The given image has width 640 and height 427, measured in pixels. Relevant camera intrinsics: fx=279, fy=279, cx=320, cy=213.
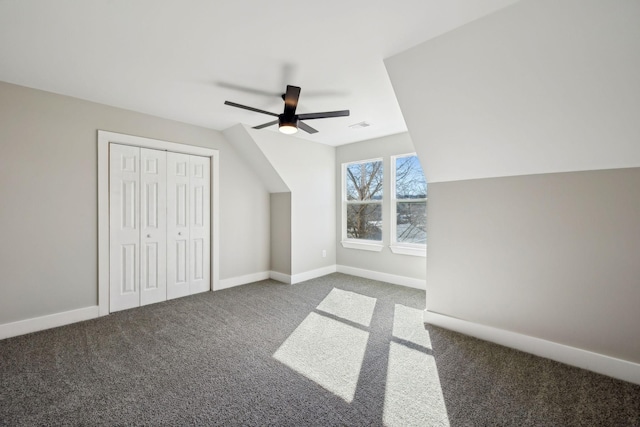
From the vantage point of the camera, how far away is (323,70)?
8.35ft

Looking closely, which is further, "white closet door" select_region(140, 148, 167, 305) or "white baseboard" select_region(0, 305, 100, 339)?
"white closet door" select_region(140, 148, 167, 305)

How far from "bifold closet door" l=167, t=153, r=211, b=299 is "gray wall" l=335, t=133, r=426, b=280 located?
2446 mm

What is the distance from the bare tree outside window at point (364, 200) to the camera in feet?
16.5

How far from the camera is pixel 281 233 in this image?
4.89 meters

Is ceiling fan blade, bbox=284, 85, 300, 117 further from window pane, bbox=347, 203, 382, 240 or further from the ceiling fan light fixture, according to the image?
window pane, bbox=347, 203, 382, 240

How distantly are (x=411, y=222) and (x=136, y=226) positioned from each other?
4.03 m

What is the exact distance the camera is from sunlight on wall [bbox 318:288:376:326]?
3.29 meters

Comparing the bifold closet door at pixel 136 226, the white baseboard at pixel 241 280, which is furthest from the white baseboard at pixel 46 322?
the white baseboard at pixel 241 280

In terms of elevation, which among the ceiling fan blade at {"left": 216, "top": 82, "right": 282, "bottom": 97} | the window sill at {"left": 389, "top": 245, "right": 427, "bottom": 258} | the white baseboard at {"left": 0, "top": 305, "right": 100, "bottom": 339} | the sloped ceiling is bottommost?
the white baseboard at {"left": 0, "top": 305, "right": 100, "bottom": 339}

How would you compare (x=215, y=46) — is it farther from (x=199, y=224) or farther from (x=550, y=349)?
(x=550, y=349)

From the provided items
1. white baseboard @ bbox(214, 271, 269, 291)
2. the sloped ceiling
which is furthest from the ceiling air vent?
white baseboard @ bbox(214, 271, 269, 291)

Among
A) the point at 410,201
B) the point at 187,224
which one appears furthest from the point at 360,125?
the point at 187,224

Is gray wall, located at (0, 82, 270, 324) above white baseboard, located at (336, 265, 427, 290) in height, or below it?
above

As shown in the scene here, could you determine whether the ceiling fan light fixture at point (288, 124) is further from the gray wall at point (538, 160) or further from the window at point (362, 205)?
the window at point (362, 205)
